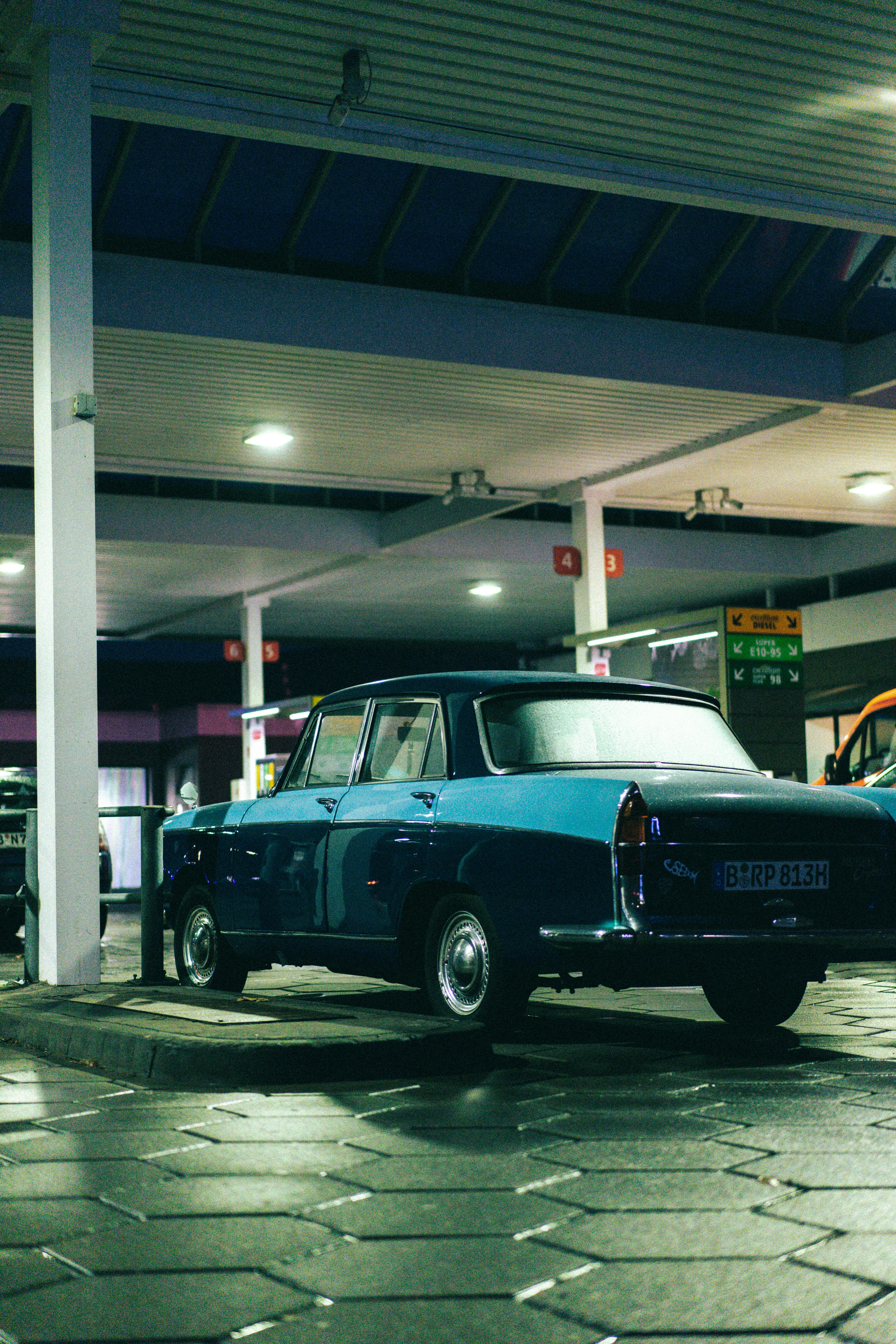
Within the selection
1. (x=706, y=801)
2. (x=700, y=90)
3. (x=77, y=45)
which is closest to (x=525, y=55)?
(x=700, y=90)

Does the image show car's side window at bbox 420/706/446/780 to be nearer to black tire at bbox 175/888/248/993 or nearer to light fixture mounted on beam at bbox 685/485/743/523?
black tire at bbox 175/888/248/993

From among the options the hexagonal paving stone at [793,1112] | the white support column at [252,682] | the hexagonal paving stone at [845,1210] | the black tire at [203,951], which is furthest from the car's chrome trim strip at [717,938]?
the white support column at [252,682]

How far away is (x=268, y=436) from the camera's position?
51.1 feet

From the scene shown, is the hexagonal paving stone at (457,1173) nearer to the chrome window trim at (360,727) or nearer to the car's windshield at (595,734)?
the car's windshield at (595,734)

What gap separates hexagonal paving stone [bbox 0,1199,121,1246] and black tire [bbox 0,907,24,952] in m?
9.47

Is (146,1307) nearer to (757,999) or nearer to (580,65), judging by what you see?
(757,999)

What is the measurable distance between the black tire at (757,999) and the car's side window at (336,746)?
2098mm

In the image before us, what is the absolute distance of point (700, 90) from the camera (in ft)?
31.4

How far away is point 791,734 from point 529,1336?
12.5 meters

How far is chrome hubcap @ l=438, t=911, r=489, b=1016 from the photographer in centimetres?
686

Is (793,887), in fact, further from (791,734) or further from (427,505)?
(427,505)

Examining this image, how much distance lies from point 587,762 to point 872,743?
338 inches

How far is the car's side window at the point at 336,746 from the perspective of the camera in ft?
26.8

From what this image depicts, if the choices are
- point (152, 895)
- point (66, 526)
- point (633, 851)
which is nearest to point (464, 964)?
point (633, 851)
